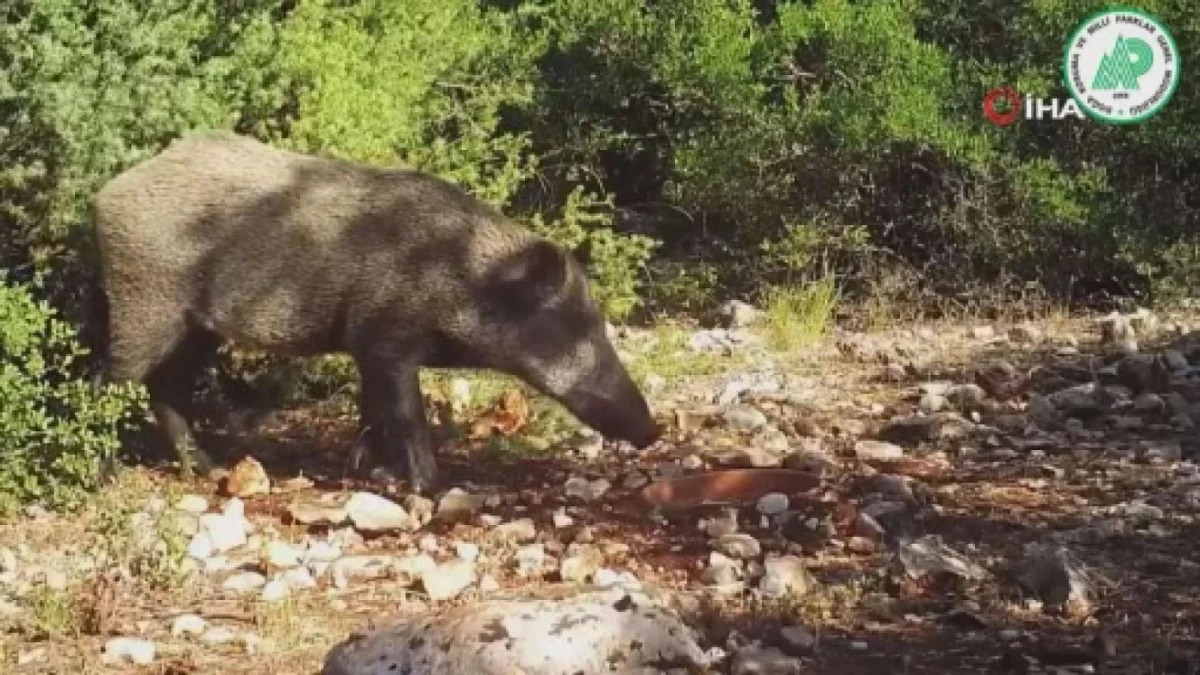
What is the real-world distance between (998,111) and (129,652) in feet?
28.5

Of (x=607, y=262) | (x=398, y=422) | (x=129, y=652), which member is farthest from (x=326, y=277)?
(x=607, y=262)

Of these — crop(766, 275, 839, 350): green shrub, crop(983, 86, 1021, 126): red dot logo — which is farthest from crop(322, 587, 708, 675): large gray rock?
crop(983, 86, 1021, 126): red dot logo

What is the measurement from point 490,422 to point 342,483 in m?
1.05

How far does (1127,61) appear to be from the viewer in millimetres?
12477

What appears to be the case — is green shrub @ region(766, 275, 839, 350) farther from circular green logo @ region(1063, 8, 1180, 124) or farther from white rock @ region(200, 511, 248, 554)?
white rock @ region(200, 511, 248, 554)

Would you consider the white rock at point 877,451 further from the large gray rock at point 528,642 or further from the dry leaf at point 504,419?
the large gray rock at point 528,642

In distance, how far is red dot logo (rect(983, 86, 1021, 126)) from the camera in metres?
12.3

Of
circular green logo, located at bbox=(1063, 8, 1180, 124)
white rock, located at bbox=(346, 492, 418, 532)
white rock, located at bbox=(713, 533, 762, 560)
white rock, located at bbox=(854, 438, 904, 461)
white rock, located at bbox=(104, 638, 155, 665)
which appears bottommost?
white rock, located at bbox=(346, 492, 418, 532)

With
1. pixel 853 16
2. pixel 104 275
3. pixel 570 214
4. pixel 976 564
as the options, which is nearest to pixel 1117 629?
pixel 976 564

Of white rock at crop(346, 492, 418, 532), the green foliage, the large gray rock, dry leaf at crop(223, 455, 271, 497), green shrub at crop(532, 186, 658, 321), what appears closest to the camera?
the large gray rock

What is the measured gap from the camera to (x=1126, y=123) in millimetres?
12070

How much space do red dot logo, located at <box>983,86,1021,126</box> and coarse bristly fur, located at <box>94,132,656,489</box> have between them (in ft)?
17.8

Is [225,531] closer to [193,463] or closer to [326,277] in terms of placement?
[193,463]

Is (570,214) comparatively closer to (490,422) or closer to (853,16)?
(490,422)
